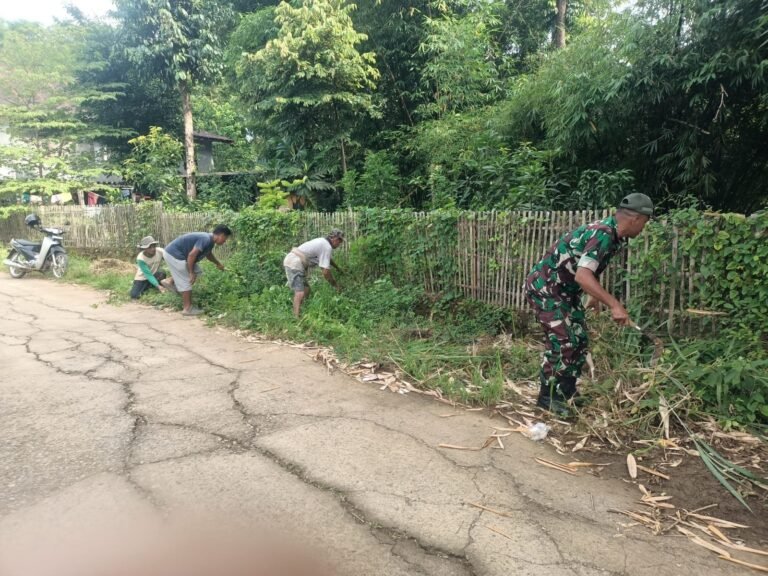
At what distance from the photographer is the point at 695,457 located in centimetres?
344

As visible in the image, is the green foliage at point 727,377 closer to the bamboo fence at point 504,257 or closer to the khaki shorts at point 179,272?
the bamboo fence at point 504,257

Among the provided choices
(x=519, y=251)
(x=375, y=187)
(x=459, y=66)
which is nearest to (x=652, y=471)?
(x=519, y=251)

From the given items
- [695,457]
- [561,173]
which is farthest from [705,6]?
[695,457]

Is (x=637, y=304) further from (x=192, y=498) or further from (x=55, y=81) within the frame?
(x=55, y=81)

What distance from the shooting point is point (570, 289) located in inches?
158

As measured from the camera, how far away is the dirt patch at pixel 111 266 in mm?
11680

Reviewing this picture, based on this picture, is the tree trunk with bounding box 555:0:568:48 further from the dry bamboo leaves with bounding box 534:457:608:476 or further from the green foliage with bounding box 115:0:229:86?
the dry bamboo leaves with bounding box 534:457:608:476

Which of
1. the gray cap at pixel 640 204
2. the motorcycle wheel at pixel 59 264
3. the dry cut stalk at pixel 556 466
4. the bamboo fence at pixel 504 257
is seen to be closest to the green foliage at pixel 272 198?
the bamboo fence at pixel 504 257

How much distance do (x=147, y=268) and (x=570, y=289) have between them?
25.2ft

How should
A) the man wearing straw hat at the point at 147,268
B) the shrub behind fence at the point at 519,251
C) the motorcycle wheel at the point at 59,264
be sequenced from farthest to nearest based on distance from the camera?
the motorcycle wheel at the point at 59,264 → the man wearing straw hat at the point at 147,268 → the shrub behind fence at the point at 519,251

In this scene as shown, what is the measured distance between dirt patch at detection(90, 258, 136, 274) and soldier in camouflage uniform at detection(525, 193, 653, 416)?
10.3 metres

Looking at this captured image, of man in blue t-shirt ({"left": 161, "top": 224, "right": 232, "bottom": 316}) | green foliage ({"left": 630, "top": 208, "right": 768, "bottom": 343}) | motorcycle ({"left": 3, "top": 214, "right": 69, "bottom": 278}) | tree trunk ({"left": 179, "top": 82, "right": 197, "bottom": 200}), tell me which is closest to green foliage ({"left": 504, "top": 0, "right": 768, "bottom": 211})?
green foliage ({"left": 630, "top": 208, "right": 768, "bottom": 343})

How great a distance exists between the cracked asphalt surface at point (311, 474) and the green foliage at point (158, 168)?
11.6 metres

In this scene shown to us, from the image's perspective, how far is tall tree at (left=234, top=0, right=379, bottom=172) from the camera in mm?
12488
